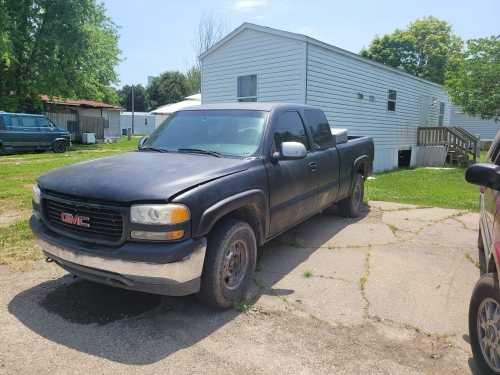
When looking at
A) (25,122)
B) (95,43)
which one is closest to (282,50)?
(25,122)

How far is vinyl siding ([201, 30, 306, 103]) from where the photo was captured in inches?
475

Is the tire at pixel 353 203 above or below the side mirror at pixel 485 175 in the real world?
below

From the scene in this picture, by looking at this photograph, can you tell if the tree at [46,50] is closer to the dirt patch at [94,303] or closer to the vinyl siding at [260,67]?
the vinyl siding at [260,67]

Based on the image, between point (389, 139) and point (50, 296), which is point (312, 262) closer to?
point (50, 296)

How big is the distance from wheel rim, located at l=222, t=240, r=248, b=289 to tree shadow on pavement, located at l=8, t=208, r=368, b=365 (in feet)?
0.87

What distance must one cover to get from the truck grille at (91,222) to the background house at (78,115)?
2525 cm

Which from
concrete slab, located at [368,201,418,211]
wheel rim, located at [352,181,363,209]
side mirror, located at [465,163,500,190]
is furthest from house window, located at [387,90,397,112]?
side mirror, located at [465,163,500,190]

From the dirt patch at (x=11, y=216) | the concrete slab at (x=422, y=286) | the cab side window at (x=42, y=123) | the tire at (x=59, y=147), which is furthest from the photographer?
the tire at (x=59, y=147)

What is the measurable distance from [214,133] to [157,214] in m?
1.69

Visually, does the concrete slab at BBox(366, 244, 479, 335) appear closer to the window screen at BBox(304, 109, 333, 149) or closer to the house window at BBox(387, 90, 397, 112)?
the window screen at BBox(304, 109, 333, 149)

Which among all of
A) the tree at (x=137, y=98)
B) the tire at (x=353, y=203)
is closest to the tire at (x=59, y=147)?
the tire at (x=353, y=203)

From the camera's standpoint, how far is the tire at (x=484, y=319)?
2.40 m

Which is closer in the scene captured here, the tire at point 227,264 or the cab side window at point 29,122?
the tire at point 227,264

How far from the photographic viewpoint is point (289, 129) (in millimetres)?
4691
